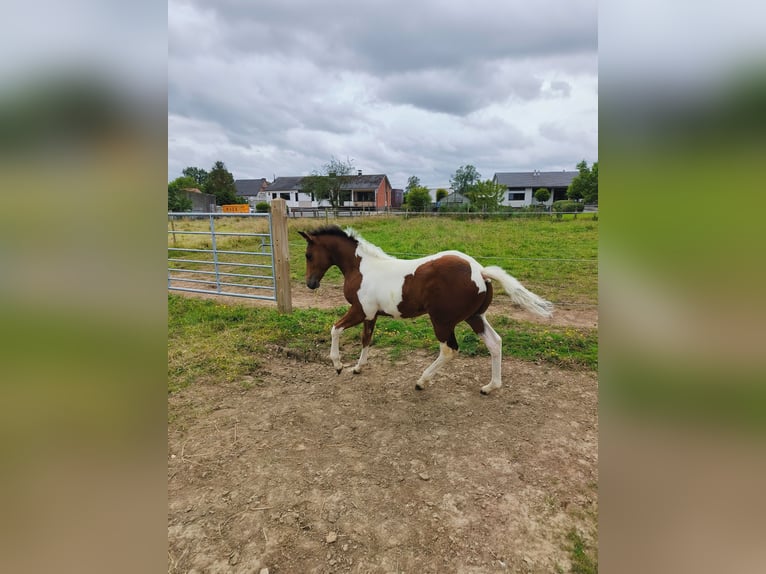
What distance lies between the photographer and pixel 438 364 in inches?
127

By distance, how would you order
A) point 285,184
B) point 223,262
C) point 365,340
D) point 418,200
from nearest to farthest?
point 365,340 < point 223,262 < point 418,200 < point 285,184

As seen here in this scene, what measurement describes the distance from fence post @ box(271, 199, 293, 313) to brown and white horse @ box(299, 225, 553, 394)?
5.27 ft

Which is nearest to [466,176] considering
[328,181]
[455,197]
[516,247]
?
[455,197]

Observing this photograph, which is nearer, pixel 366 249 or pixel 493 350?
pixel 493 350

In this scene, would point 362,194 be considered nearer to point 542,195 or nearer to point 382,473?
point 542,195

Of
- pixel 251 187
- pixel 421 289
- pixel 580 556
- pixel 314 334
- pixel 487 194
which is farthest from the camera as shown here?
pixel 251 187

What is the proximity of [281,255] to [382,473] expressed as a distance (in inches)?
148

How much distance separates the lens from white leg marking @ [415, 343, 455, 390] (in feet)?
10.5

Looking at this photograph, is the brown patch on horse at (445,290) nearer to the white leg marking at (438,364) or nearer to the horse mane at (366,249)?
the white leg marking at (438,364)

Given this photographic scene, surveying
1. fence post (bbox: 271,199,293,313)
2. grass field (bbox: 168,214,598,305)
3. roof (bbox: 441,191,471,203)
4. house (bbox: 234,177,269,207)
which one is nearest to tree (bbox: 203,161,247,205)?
house (bbox: 234,177,269,207)

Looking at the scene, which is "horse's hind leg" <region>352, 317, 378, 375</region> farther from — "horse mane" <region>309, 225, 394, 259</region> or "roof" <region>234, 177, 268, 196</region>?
"roof" <region>234, 177, 268, 196</region>

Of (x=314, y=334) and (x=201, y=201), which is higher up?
(x=201, y=201)
